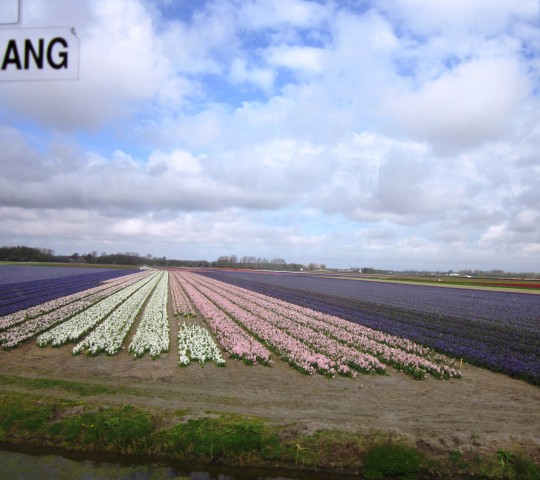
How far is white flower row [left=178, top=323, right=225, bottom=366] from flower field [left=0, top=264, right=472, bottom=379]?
35mm

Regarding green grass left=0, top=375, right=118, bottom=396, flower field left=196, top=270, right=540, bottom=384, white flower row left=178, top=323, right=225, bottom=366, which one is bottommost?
flower field left=196, top=270, right=540, bottom=384

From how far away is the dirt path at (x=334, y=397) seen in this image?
8594 millimetres

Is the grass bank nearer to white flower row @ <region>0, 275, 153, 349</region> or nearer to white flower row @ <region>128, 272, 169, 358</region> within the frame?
white flower row @ <region>128, 272, 169, 358</region>

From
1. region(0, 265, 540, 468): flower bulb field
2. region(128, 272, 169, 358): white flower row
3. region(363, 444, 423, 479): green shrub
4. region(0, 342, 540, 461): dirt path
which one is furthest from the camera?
region(128, 272, 169, 358): white flower row

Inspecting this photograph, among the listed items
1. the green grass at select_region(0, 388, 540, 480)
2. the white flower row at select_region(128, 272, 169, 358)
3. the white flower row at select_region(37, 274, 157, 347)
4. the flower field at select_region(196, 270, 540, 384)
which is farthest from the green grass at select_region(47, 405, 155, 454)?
the flower field at select_region(196, 270, 540, 384)

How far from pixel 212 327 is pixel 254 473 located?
1319 centimetres

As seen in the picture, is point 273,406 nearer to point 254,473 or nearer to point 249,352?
point 254,473

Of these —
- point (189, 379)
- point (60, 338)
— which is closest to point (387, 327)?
point (189, 379)

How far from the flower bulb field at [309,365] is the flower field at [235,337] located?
0.07 m

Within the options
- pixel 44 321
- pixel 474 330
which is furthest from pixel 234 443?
pixel 474 330

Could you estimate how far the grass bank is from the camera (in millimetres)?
7602

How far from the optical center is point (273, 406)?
9.91 metres

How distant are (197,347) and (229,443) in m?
8.00

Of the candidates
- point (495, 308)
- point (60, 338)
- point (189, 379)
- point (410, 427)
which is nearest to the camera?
point (410, 427)
